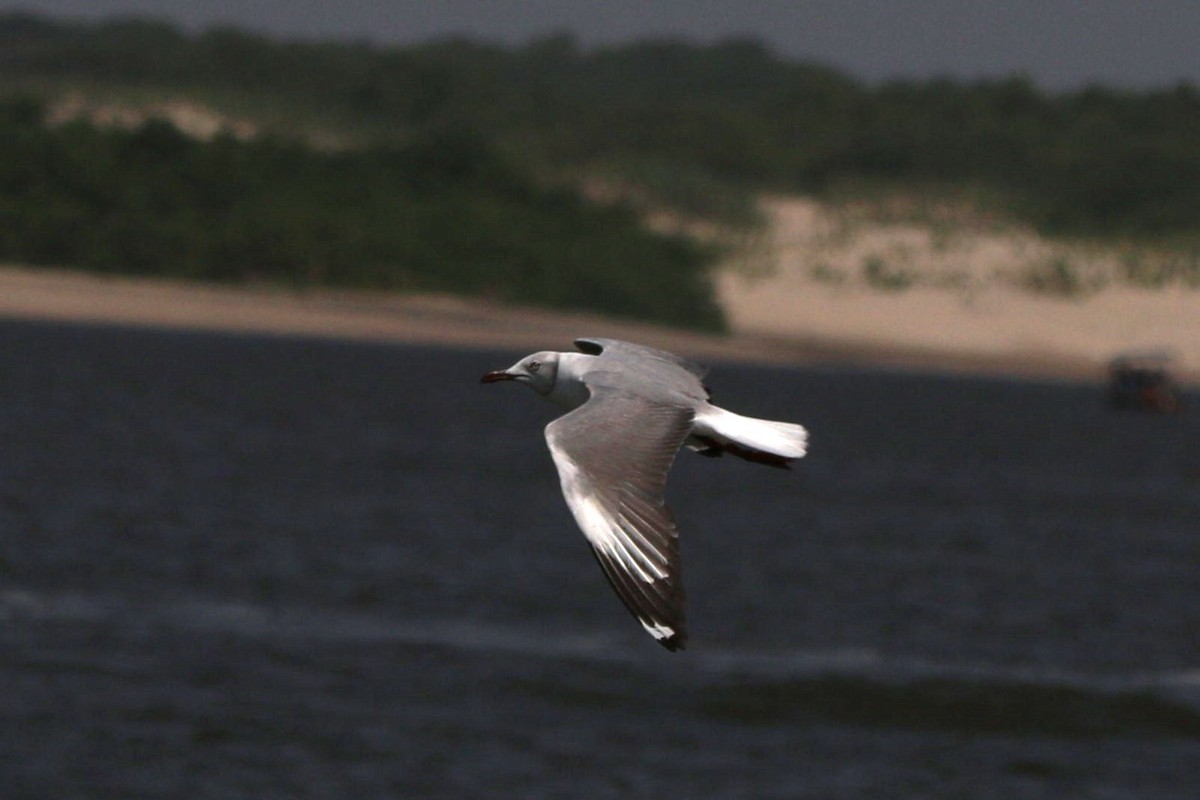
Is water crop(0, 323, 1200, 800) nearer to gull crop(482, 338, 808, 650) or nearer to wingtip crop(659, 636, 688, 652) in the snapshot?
gull crop(482, 338, 808, 650)

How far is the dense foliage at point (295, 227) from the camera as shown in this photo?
75125 millimetres

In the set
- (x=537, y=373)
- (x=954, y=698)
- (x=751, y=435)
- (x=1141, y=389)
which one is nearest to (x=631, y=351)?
(x=537, y=373)

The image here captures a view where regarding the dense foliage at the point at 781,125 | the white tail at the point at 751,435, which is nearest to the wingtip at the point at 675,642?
the white tail at the point at 751,435

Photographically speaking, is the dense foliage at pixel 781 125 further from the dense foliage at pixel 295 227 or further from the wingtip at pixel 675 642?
the wingtip at pixel 675 642

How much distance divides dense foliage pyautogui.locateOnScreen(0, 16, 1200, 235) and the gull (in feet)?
290

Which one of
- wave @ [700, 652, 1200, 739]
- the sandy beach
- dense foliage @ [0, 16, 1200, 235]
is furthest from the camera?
dense foliage @ [0, 16, 1200, 235]

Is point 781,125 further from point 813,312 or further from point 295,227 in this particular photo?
point 295,227

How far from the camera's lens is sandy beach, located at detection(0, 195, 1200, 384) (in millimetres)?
74438

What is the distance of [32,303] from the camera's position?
74.6m

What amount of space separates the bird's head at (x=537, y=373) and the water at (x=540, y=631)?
950 cm

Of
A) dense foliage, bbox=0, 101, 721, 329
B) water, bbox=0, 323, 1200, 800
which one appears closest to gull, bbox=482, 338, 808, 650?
water, bbox=0, 323, 1200, 800

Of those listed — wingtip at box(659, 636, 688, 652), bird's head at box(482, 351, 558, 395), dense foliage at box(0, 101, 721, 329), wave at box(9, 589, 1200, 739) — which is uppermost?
bird's head at box(482, 351, 558, 395)

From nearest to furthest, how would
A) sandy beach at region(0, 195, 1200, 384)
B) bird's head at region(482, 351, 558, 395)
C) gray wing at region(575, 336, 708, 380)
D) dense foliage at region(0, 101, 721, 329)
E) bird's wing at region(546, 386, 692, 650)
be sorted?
bird's wing at region(546, 386, 692, 650)
bird's head at region(482, 351, 558, 395)
gray wing at region(575, 336, 708, 380)
sandy beach at region(0, 195, 1200, 384)
dense foliage at region(0, 101, 721, 329)

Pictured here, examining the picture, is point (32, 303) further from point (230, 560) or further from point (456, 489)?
point (230, 560)
